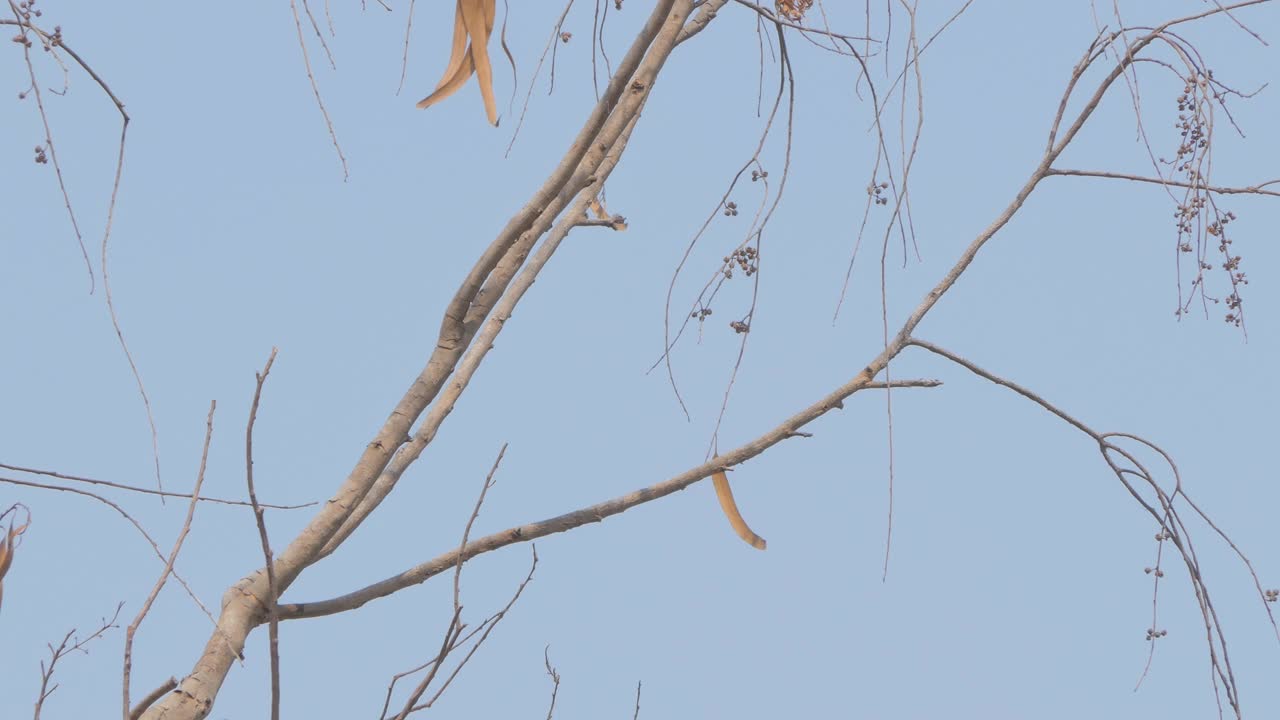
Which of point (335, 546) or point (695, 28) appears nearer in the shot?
point (335, 546)

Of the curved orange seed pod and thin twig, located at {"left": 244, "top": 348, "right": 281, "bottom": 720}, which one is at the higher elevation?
the curved orange seed pod

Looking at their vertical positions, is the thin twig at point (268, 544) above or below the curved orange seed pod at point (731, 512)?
below

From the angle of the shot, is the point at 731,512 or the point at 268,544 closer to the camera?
the point at 268,544

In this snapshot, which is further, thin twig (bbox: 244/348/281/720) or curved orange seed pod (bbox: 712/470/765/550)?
curved orange seed pod (bbox: 712/470/765/550)

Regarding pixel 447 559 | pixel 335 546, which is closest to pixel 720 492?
pixel 447 559

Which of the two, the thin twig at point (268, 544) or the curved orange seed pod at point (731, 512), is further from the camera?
the curved orange seed pod at point (731, 512)

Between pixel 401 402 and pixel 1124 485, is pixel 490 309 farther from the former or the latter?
pixel 1124 485

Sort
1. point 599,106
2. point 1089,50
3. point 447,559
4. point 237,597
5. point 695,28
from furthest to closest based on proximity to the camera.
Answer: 1. point 695,28
2. point 1089,50
3. point 447,559
4. point 237,597
5. point 599,106

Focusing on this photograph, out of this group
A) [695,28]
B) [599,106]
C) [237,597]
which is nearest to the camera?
[599,106]

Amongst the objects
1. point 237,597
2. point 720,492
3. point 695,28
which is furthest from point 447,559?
point 695,28

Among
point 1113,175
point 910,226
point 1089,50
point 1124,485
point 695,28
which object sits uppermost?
point 695,28

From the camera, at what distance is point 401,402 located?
1.50 metres

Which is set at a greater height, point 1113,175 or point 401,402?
point 1113,175

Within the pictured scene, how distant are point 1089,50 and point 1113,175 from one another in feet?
0.54
